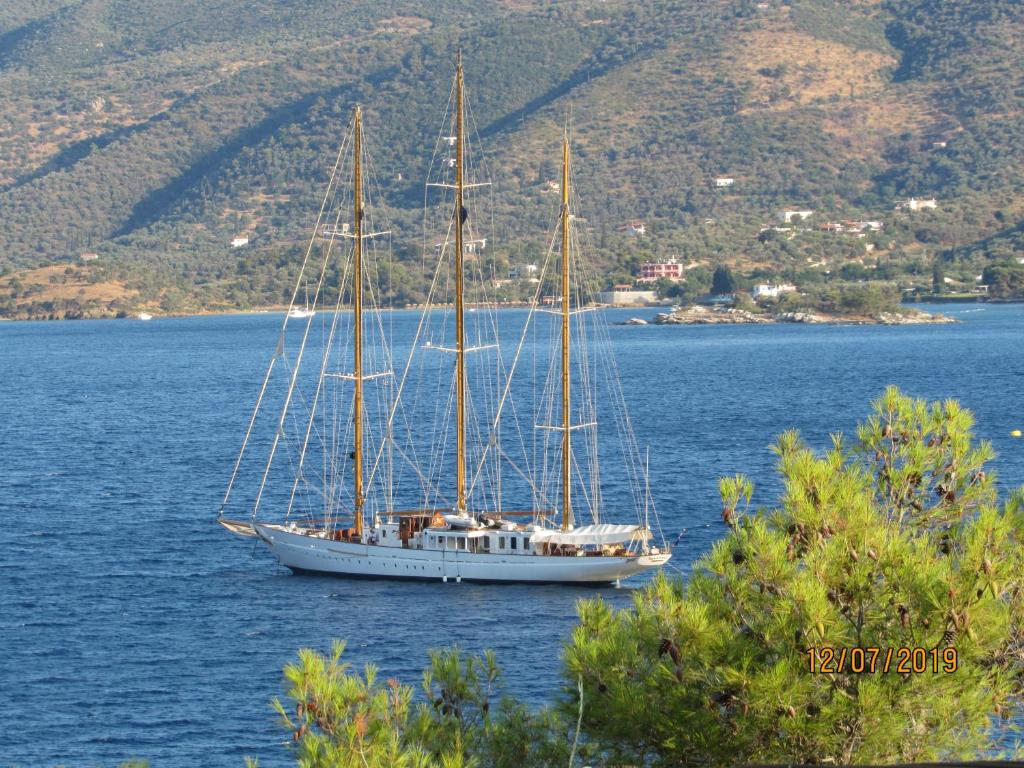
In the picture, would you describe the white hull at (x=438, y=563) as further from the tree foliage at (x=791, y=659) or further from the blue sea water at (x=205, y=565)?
the tree foliage at (x=791, y=659)

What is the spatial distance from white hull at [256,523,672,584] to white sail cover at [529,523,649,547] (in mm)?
384

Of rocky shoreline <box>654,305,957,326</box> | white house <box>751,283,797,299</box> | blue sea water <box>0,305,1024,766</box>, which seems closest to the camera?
blue sea water <box>0,305,1024,766</box>

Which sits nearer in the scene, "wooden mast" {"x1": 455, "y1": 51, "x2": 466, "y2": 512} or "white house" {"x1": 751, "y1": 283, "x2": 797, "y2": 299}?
"wooden mast" {"x1": 455, "y1": 51, "x2": 466, "y2": 512}

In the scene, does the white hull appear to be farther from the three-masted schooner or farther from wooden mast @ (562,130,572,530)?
wooden mast @ (562,130,572,530)

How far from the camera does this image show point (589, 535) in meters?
38.3

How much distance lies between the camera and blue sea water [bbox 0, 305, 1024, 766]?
29.6m

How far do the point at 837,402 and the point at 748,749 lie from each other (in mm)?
66738

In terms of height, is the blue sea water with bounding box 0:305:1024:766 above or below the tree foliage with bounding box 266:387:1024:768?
below

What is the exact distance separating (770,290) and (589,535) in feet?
473

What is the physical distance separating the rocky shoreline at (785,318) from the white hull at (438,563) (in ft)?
394
